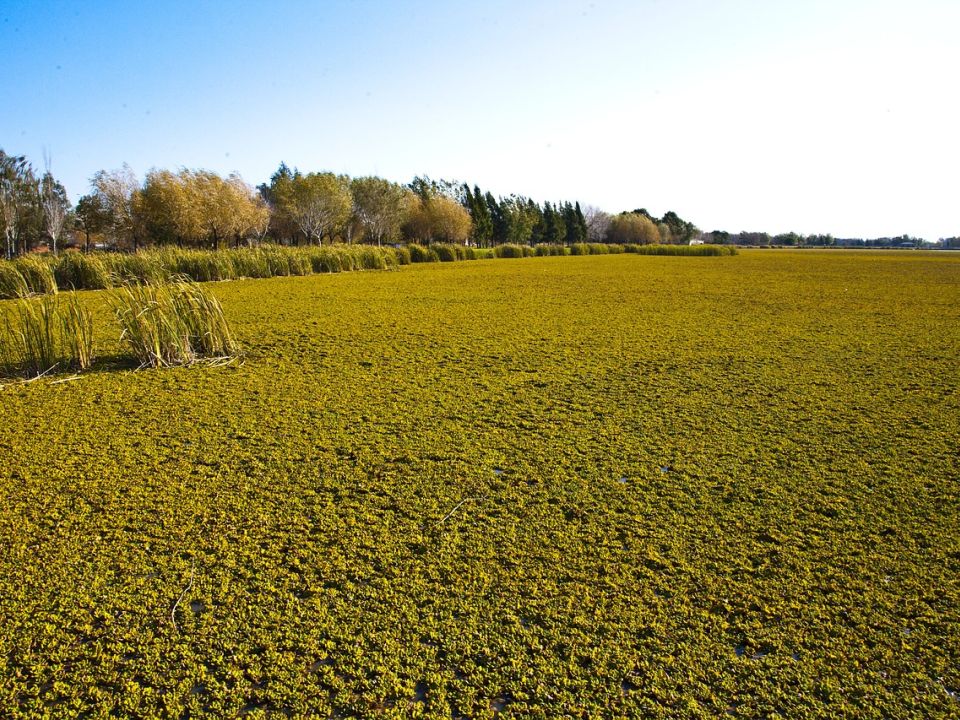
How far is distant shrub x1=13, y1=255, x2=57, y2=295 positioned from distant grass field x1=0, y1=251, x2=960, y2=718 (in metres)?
6.02

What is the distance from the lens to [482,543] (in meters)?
1.95

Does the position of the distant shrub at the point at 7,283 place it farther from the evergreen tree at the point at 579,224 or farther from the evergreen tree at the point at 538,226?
the evergreen tree at the point at 579,224

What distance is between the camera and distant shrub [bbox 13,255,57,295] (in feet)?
28.8

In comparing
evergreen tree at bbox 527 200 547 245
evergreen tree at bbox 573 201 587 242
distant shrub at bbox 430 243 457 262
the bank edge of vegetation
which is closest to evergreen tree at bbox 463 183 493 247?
evergreen tree at bbox 527 200 547 245

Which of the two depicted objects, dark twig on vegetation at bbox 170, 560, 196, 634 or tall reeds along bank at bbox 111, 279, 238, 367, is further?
tall reeds along bank at bbox 111, 279, 238, 367

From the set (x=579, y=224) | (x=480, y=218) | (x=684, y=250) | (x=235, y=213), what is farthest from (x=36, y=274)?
(x=579, y=224)

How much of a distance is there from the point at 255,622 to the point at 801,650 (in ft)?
4.61

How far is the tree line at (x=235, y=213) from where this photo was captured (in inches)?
991

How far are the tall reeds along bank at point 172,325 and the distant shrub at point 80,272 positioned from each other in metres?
6.39

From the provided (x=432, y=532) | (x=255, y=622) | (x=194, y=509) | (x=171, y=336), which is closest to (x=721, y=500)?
(x=432, y=532)

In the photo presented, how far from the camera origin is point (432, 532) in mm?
2016

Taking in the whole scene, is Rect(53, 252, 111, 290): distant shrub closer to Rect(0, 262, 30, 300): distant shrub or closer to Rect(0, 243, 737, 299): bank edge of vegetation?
Rect(0, 243, 737, 299): bank edge of vegetation

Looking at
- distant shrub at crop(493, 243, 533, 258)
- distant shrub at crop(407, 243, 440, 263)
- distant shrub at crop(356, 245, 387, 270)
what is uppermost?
distant shrub at crop(493, 243, 533, 258)

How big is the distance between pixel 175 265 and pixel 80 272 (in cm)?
150
